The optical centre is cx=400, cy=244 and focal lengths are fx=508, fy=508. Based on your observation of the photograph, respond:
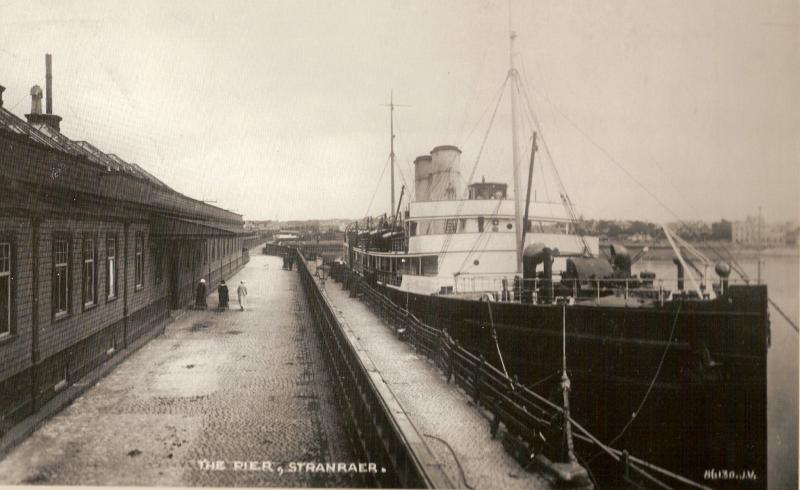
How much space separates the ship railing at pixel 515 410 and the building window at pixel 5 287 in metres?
7.03

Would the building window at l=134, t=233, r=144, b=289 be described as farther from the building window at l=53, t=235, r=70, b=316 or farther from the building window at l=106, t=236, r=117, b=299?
the building window at l=53, t=235, r=70, b=316

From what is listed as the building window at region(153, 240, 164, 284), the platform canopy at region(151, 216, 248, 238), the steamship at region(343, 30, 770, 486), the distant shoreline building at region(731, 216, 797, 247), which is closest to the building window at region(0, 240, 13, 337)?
the steamship at region(343, 30, 770, 486)

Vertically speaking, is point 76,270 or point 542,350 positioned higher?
point 76,270

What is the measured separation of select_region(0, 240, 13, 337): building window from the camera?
7.62 meters

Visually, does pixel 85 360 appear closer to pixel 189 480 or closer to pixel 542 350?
pixel 189 480

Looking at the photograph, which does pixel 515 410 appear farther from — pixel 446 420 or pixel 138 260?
pixel 138 260

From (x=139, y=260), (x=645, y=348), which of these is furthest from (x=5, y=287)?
(x=645, y=348)

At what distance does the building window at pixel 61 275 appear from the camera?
31.0 ft

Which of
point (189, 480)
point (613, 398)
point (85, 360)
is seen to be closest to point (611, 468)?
point (613, 398)

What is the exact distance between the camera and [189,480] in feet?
21.5

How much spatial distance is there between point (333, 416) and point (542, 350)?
4.67m

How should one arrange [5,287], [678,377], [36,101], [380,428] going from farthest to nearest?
[36,101]
[678,377]
[5,287]
[380,428]

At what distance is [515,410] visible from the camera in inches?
246

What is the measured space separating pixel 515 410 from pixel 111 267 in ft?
36.0
